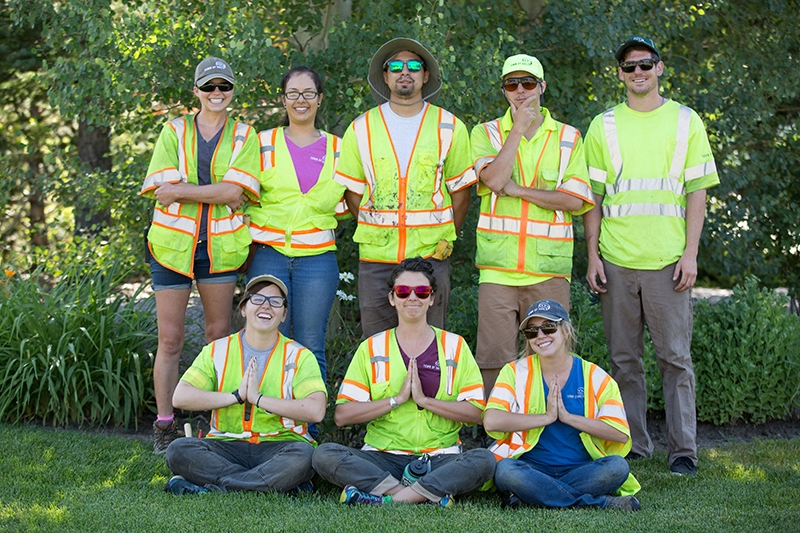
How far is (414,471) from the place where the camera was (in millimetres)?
4758

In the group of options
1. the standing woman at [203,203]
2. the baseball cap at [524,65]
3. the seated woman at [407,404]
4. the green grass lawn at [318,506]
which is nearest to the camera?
the green grass lawn at [318,506]

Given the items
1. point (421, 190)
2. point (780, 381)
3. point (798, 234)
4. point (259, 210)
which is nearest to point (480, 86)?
point (421, 190)

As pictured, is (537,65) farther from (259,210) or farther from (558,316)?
(259,210)

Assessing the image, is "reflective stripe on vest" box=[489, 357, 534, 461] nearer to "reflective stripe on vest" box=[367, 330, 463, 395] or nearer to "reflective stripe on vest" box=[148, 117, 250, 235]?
"reflective stripe on vest" box=[367, 330, 463, 395]

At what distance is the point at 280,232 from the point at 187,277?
2.09ft

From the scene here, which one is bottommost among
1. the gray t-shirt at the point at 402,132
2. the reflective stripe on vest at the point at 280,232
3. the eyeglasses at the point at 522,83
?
the reflective stripe on vest at the point at 280,232

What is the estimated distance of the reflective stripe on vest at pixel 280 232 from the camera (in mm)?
5434

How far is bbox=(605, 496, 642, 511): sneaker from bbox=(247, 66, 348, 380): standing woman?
1929 mm

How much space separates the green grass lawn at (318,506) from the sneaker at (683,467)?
0.18 ft

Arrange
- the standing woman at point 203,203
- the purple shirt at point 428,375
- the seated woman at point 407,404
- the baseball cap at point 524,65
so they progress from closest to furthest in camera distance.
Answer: the seated woman at point 407,404 < the purple shirt at point 428,375 < the baseball cap at point 524,65 < the standing woman at point 203,203

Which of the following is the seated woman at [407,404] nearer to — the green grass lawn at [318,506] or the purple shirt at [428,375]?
the purple shirt at [428,375]

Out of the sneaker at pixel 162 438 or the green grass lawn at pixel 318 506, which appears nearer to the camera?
the green grass lawn at pixel 318 506

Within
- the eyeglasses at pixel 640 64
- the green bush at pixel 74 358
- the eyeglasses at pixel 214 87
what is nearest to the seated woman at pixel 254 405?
the eyeglasses at pixel 214 87

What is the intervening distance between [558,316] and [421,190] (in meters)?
1.13
